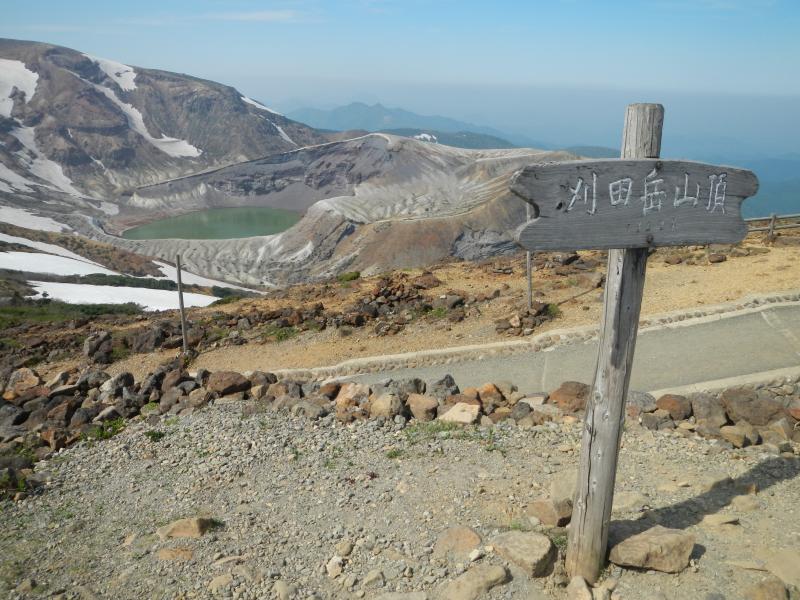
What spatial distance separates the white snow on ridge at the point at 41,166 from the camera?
11819cm

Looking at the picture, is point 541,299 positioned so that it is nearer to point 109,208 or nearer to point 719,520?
point 719,520

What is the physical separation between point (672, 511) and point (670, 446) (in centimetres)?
146

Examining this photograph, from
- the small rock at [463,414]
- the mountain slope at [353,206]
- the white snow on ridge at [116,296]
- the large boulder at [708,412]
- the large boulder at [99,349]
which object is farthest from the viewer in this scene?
the mountain slope at [353,206]

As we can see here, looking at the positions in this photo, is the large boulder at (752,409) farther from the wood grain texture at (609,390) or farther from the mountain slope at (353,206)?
the mountain slope at (353,206)

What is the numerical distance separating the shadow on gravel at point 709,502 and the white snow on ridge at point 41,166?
12876 centimetres

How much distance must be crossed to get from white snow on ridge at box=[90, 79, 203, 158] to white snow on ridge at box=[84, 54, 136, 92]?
21.2 ft

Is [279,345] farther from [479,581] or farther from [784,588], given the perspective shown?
[784,588]

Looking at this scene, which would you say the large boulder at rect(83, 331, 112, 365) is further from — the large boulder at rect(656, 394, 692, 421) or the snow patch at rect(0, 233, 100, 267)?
the snow patch at rect(0, 233, 100, 267)

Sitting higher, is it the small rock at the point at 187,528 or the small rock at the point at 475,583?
the small rock at the point at 475,583

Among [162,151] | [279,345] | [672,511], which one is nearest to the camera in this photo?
[672,511]

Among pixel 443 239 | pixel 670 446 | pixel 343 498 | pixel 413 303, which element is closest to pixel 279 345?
pixel 413 303

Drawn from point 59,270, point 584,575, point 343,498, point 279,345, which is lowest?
point 59,270

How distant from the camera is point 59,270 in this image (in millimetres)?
48250

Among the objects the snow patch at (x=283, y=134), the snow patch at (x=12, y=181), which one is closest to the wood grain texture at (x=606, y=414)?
the snow patch at (x=12, y=181)
